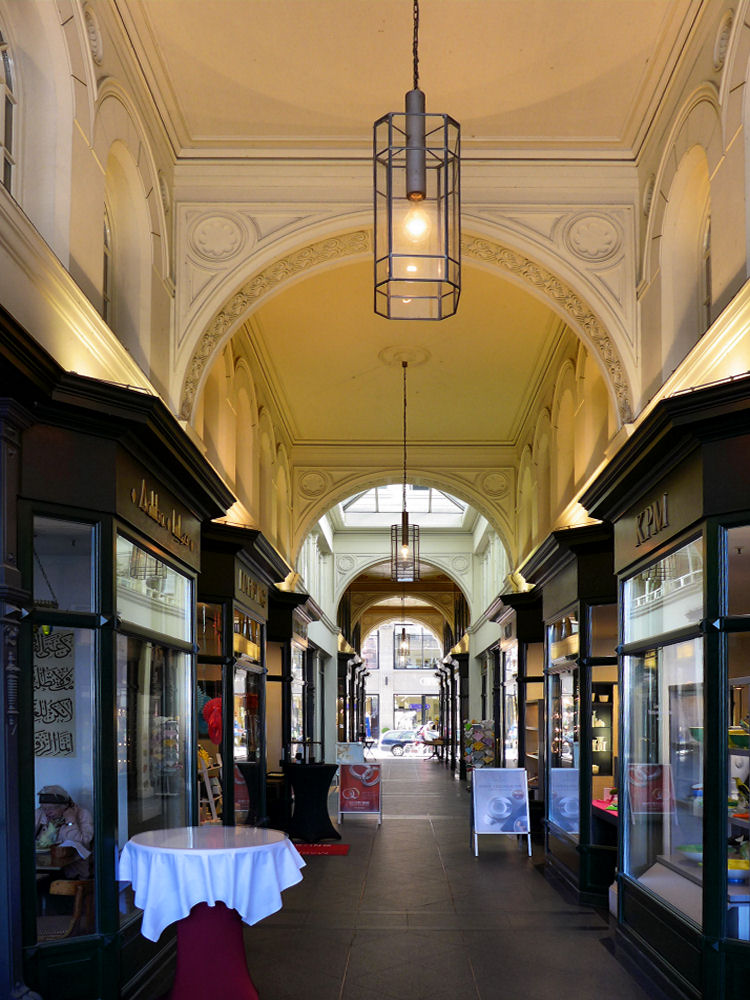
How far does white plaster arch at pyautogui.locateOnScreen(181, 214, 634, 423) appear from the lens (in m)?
8.49

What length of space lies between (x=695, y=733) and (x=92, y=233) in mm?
4390

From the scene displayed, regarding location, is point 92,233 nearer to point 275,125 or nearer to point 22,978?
point 275,125

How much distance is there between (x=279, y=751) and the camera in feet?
51.5

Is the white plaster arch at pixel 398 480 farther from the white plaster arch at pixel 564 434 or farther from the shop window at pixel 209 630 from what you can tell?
the shop window at pixel 209 630

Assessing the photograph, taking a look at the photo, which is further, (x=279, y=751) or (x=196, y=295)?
(x=279, y=751)

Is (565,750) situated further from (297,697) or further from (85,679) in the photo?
(297,697)

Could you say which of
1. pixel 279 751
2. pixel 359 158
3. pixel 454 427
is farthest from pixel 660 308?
pixel 279 751

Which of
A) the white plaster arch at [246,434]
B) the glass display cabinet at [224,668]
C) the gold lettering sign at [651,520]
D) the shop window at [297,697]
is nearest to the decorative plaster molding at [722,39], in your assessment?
the gold lettering sign at [651,520]

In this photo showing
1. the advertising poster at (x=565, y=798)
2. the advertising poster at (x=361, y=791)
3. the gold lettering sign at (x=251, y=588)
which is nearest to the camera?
the advertising poster at (x=565, y=798)

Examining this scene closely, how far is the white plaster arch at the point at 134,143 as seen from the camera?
661 cm

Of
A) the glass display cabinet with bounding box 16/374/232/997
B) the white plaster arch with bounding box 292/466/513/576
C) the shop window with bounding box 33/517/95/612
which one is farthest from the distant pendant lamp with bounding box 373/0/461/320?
the white plaster arch with bounding box 292/466/513/576

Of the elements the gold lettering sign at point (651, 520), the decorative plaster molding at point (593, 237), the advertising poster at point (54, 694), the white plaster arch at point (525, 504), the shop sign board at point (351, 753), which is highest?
the decorative plaster molding at point (593, 237)

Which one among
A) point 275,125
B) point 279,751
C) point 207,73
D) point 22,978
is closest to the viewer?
point 22,978

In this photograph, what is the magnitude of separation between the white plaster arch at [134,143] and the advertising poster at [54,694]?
114 inches
